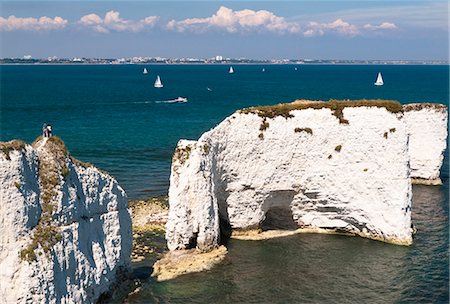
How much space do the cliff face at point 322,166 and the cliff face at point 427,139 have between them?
20123 millimetres

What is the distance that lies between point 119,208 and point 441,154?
42.2m

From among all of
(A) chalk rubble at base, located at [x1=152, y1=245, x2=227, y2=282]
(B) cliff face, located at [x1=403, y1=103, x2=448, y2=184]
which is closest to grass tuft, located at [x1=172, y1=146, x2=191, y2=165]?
(A) chalk rubble at base, located at [x1=152, y1=245, x2=227, y2=282]

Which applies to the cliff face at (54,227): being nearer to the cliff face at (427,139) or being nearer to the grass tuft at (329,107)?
the grass tuft at (329,107)

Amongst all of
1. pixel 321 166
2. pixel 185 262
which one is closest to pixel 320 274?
pixel 185 262

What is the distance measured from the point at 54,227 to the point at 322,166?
2292cm

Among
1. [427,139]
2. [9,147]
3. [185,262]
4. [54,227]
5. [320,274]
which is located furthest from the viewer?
[427,139]

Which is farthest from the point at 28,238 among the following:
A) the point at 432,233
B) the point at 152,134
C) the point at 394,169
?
the point at 152,134

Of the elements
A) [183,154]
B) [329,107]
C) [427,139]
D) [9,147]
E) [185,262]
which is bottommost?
[185,262]

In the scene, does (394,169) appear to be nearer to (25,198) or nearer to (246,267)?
(246,267)

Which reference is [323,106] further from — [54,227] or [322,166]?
[54,227]

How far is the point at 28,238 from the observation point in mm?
22375

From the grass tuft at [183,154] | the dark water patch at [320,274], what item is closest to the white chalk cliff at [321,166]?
the dark water patch at [320,274]

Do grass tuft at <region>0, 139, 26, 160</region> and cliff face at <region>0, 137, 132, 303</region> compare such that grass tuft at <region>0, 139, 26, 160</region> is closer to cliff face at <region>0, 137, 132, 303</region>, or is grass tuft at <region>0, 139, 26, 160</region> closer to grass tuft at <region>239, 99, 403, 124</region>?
cliff face at <region>0, 137, 132, 303</region>

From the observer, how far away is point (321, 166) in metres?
39.8
